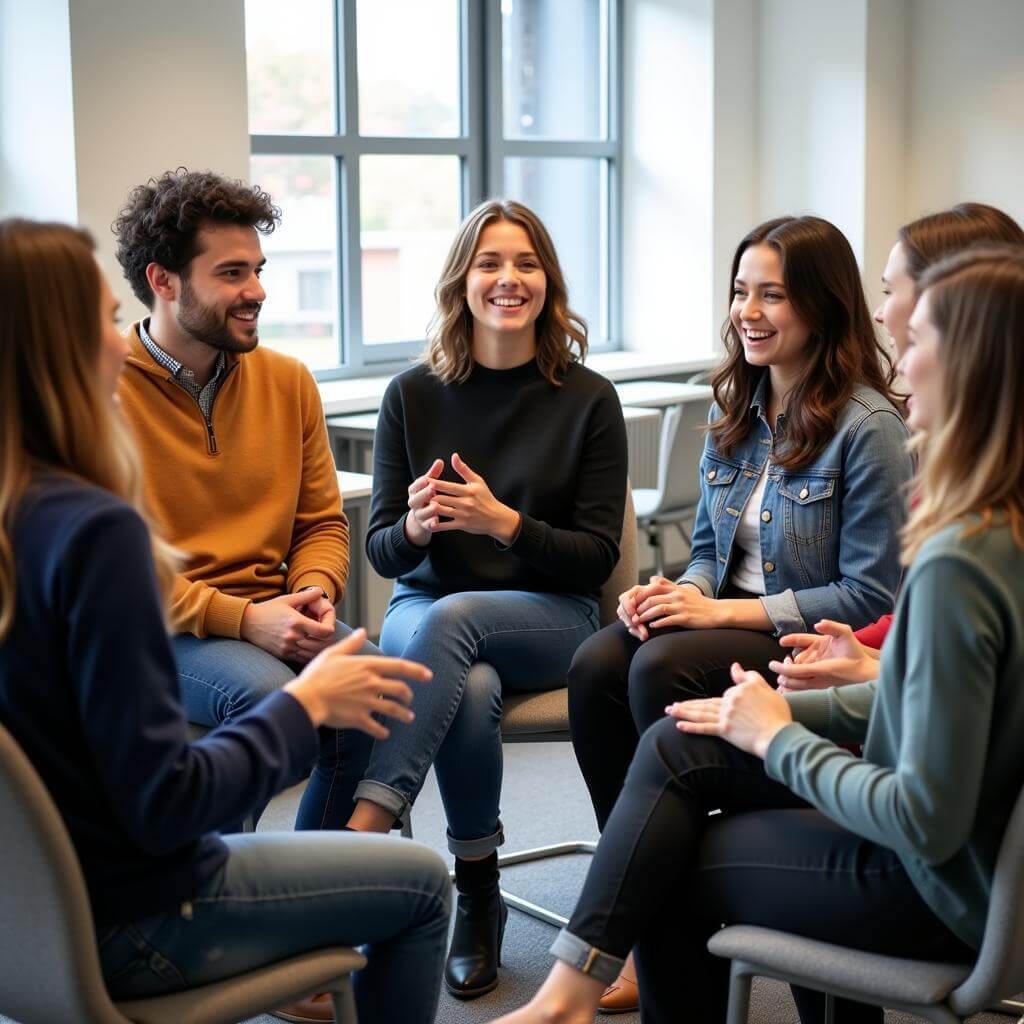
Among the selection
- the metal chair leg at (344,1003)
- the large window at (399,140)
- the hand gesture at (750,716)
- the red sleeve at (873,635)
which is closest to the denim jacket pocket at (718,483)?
the red sleeve at (873,635)

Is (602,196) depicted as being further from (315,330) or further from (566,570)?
(566,570)

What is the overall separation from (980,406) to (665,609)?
2.99 ft

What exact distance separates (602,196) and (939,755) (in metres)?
4.70

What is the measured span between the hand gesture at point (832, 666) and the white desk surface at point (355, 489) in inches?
59.3

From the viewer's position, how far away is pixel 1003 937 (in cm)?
135

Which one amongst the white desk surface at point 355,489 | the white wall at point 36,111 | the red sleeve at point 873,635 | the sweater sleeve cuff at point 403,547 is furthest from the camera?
the white wall at point 36,111

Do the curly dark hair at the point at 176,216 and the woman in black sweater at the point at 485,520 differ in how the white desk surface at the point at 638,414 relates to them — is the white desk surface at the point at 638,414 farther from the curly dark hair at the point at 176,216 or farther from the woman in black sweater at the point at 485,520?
the curly dark hair at the point at 176,216

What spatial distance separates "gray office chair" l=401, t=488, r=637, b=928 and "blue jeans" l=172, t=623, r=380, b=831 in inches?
8.0

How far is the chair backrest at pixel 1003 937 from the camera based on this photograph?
132 centimetres

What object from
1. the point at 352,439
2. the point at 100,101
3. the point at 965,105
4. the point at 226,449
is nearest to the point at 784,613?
the point at 226,449

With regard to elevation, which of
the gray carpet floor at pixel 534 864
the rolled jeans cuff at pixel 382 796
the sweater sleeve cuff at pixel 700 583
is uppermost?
the sweater sleeve cuff at pixel 700 583

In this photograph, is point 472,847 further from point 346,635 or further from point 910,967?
point 910,967

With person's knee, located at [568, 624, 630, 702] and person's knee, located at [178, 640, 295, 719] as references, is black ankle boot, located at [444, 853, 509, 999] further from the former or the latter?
A: person's knee, located at [178, 640, 295, 719]

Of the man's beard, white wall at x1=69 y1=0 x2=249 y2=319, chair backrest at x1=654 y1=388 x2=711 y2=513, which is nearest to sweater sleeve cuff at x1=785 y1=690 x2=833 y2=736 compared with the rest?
the man's beard
